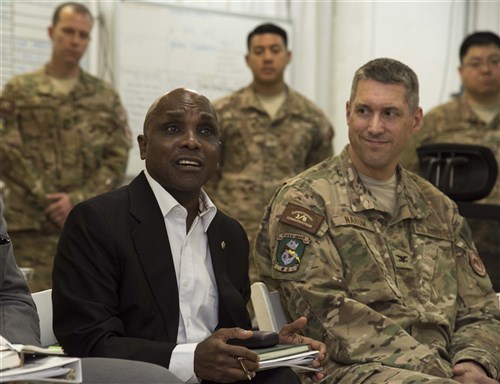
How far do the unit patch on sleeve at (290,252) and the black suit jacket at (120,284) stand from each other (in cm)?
32

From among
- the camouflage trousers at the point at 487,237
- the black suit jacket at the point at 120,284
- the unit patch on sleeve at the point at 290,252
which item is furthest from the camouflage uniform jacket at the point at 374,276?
the camouflage trousers at the point at 487,237

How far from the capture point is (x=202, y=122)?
9.09 ft

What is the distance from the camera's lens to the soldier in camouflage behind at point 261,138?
6047 millimetres

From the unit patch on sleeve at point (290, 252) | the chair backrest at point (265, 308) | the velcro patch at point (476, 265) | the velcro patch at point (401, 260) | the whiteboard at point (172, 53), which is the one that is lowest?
the chair backrest at point (265, 308)

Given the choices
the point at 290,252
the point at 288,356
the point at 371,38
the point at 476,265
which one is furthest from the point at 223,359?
the point at 371,38

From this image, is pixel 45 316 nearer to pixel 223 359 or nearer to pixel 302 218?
pixel 223 359

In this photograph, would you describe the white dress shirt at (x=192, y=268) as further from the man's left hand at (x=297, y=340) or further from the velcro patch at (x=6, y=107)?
the velcro patch at (x=6, y=107)

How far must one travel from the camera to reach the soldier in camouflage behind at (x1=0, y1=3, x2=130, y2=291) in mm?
5738

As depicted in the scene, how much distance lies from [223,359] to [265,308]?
63 centimetres

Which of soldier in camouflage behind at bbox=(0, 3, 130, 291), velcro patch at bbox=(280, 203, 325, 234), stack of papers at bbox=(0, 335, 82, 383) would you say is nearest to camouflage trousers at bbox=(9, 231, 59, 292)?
soldier in camouflage behind at bbox=(0, 3, 130, 291)

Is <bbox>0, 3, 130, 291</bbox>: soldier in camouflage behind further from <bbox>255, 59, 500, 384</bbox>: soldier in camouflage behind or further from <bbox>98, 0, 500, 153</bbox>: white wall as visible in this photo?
<bbox>255, 59, 500, 384</bbox>: soldier in camouflage behind

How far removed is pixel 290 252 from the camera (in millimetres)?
3039

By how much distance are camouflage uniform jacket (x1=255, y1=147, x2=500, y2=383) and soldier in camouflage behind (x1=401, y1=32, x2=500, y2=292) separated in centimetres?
246

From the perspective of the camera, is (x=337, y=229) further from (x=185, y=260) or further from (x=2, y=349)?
(x=2, y=349)
